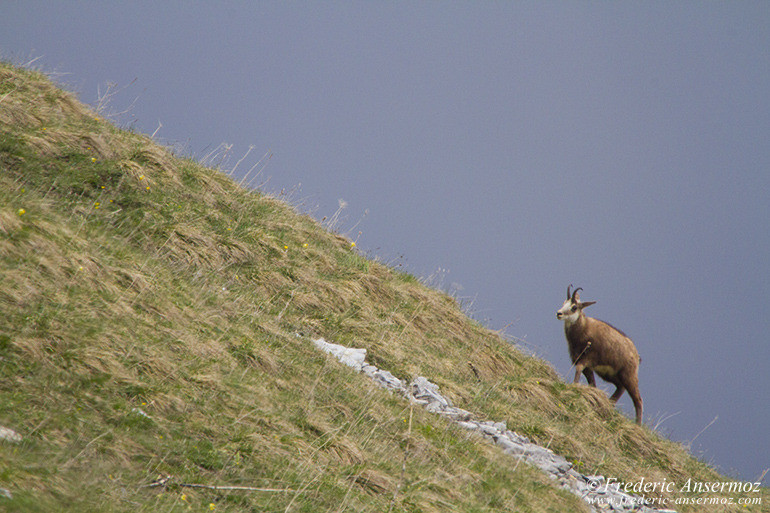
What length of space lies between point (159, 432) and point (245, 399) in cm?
127

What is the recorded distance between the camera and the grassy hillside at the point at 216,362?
19.2ft

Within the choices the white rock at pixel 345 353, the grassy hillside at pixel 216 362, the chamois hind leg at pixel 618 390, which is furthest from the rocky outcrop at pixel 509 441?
the chamois hind leg at pixel 618 390

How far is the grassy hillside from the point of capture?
586 centimetres

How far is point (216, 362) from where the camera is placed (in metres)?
7.86

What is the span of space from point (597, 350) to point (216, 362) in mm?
10901

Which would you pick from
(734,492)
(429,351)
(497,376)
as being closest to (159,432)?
(429,351)

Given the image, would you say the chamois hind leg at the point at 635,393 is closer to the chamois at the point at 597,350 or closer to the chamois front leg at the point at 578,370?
the chamois at the point at 597,350

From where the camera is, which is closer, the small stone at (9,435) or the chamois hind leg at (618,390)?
the small stone at (9,435)

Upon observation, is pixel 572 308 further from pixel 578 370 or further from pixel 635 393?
pixel 635 393

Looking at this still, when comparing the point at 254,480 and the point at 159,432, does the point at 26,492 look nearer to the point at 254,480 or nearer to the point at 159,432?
the point at 159,432

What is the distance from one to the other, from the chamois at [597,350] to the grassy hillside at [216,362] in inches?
41.0

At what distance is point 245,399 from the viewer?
24.0ft

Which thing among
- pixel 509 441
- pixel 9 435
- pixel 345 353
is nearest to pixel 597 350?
pixel 509 441

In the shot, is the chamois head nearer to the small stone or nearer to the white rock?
the white rock
